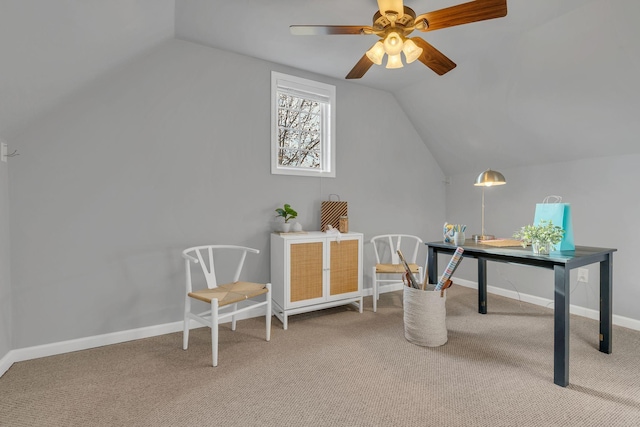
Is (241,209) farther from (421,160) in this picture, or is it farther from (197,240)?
(421,160)

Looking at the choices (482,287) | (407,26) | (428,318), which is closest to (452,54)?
→ (407,26)

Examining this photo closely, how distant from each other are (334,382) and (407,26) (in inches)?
88.1

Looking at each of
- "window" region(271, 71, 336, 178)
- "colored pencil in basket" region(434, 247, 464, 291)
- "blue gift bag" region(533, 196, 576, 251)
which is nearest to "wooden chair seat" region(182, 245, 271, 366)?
"window" region(271, 71, 336, 178)

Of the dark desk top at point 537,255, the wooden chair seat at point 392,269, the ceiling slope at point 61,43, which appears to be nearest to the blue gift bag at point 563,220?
the dark desk top at point 537,255

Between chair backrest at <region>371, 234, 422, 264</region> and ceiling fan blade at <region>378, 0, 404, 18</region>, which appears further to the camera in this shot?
chair backrest at <region>371, 234, 422, 264</region>

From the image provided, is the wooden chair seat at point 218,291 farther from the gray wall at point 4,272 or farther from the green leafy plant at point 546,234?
the green leafy plant at point 546,234

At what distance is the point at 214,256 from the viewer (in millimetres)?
2916

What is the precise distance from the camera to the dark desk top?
1.97 metres

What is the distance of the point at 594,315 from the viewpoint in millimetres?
3014

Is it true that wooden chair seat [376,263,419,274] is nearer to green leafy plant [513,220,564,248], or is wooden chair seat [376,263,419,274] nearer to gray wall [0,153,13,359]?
green leafy plant [513,220,564,248]

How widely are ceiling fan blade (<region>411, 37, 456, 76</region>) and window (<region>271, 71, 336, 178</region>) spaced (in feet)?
4.85

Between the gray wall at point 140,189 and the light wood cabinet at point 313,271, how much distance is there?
14.5 inches

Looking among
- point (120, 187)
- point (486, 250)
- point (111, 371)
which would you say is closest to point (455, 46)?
point (486, 250)

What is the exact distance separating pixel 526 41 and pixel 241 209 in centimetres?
285
